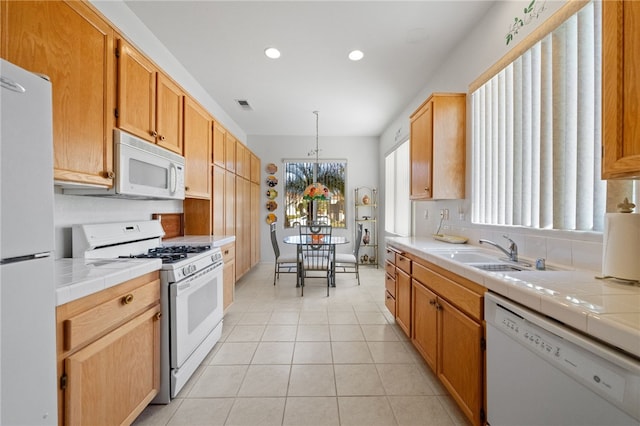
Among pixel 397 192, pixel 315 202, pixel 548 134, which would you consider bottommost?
pixel 315 202

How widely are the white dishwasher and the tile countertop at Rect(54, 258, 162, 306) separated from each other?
1.66 meters

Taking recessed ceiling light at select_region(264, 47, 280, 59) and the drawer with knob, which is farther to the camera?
recessed ceiling light at select_region(264, 47, 280, 59)

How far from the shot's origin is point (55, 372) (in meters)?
0.92

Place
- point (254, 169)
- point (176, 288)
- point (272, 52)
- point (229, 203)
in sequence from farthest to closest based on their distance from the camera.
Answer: point (254, 169) → point (229, 203) → point (272, 52) → point (176, 288)

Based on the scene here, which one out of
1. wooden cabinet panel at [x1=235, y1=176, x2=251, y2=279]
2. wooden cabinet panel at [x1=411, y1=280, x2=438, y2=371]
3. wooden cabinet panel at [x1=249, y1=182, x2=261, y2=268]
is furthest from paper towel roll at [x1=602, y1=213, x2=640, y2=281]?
wooden cabinet panel at [x1=249, y1=182, x2=261, y2=268]

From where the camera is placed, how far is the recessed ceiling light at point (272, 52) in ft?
8.66

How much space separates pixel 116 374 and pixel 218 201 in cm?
222

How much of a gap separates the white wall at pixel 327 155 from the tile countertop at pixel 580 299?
4588mm

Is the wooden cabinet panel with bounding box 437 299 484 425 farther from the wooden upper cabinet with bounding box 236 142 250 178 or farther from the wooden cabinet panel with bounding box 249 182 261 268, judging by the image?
the wooden cabinet panel with bounding box 249 182 261 268

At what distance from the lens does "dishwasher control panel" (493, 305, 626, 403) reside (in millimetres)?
679

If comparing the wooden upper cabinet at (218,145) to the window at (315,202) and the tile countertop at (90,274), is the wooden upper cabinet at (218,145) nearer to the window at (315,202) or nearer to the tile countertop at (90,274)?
the tile countertop at (90,274)

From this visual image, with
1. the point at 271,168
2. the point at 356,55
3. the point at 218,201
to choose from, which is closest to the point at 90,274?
the point at 218,201

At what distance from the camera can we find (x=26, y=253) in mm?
812

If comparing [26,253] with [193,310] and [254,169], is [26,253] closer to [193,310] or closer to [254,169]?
[193,310]
